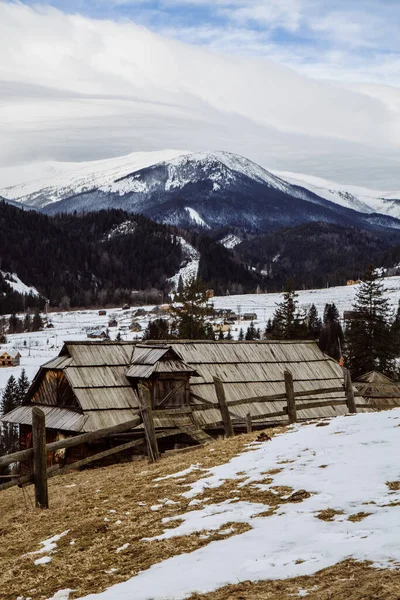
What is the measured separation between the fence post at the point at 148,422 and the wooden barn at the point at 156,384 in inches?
355

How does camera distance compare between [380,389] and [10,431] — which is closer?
[380,389]

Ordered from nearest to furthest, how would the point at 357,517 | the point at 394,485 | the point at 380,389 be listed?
the point at 357,517
the point at 394,485
the point at 380,389

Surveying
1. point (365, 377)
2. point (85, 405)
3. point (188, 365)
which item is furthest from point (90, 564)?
point (365, 377)

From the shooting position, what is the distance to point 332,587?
7035mm

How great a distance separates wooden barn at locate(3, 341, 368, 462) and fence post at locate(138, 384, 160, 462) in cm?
902

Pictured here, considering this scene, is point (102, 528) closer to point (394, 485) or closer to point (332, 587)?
point (394, 485)

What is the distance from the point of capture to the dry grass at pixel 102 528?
351 inches

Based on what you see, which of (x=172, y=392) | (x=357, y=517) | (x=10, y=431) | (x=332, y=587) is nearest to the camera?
(x=332, y=587)

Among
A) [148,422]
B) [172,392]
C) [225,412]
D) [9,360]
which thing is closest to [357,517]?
[148,422]

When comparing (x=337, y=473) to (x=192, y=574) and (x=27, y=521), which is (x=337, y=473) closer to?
(x=192, y=574)

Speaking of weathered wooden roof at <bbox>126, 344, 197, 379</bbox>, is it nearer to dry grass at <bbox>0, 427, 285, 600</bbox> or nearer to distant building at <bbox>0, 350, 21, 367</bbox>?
dry grass at <bbox>0, 427, 285, 600</bbox>

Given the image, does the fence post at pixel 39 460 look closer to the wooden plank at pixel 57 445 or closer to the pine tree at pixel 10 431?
the wooden plank at pixel 57 445

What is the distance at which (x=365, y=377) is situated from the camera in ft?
145

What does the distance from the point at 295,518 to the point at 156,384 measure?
21687mm
